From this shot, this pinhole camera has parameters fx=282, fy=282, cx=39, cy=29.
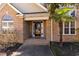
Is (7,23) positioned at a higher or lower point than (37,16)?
lower

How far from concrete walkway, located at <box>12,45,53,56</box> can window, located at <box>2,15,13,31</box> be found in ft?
1.28

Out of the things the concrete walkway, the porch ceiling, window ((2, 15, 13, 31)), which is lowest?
the concrete walkway

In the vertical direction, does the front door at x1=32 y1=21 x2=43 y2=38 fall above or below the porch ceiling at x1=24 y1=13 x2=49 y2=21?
below

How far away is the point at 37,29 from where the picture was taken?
177 inches

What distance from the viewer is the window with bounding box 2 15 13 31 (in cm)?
443

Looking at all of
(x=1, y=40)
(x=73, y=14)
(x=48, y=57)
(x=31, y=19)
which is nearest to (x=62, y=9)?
(x=73, y=14)

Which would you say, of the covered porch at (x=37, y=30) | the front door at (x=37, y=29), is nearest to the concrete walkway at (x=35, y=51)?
the covered porch at (x=37, y=30)

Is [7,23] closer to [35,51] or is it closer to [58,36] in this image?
Answer: [35,51]

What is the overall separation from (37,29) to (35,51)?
35cm

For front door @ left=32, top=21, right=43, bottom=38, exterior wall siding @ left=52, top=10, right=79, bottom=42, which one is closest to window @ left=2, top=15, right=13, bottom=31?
front door @ left=32, top=21, right=43, bottom=38

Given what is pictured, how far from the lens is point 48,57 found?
444cm

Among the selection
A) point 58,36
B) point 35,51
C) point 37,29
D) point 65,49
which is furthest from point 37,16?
point 65,49

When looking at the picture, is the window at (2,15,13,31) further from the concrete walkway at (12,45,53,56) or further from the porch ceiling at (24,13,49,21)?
the concrete walkway at (12,45,53,56)

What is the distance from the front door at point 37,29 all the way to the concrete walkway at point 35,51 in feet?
0.59
